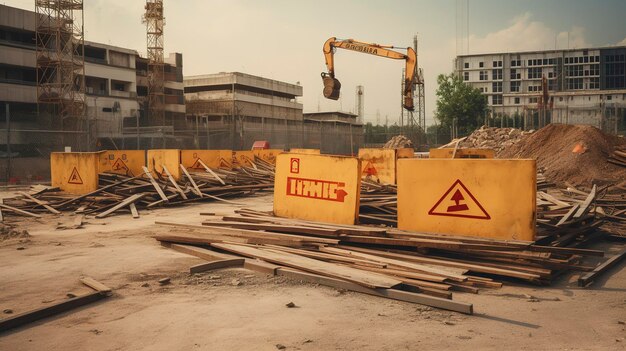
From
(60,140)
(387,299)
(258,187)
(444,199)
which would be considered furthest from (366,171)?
(60,140)

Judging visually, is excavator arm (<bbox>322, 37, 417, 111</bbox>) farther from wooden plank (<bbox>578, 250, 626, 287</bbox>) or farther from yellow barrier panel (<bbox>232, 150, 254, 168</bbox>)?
wooden plank (<bbox>578, 250, 626, 287</bbox>)

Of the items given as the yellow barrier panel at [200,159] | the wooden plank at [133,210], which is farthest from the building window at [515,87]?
the wooden plank at [133,210]

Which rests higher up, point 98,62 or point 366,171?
point 98,62

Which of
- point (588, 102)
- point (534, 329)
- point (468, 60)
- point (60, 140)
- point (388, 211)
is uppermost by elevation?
point (468, 60)

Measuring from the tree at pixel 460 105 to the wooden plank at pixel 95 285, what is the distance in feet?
228

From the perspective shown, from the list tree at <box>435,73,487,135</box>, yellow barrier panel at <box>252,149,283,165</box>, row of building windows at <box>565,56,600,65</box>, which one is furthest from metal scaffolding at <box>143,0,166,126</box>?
row of building windows at <box>565,56,600,65</box>

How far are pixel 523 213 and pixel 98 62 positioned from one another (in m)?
68.9

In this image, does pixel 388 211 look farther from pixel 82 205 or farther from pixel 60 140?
pixel 60 140

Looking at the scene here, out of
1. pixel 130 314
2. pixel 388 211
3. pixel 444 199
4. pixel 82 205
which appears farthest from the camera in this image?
pixel 82 205

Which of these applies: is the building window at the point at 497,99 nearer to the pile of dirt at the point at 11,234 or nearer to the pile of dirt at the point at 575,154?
the pile of dirt at the point at 575,154

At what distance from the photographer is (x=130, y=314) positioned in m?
5.46

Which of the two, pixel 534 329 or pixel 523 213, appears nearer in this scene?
pixel 534 329

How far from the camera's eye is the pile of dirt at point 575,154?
18.8 meters

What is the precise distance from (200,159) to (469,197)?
15349 millimetres
